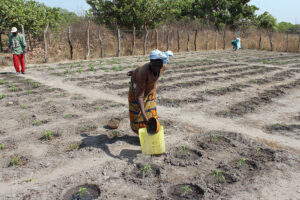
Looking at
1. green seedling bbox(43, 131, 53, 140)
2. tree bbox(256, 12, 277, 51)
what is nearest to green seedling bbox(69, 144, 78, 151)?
green seedling bbox(43, 131, 53, 140)

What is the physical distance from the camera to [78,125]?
16.3 feet

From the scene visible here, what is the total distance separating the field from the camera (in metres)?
3.04

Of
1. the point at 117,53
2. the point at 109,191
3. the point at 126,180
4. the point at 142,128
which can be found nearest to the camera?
the point at 109,191

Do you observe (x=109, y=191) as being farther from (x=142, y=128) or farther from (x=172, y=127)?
(x=172, y=127)

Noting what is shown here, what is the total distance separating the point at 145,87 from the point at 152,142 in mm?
732

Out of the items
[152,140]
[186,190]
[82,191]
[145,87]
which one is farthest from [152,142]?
[82,191]

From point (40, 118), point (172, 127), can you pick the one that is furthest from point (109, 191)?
point (40, 118)

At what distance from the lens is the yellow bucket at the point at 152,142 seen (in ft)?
11.5

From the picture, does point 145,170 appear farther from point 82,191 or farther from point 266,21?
point 266,21

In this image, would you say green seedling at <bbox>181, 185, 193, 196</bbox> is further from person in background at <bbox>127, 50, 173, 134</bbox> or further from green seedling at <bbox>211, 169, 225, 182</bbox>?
person in background at <bbox>127, 50, 173, 134</bbox>

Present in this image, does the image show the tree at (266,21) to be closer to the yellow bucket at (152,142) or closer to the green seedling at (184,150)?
the green seedling at (184,150)

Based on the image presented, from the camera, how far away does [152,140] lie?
3570 mm

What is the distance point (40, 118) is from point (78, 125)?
3.13ft

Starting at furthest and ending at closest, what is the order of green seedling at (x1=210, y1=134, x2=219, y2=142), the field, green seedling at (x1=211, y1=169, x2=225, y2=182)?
1. green seedling at (x1=210, y1=134, x2=219, y2=142)
2. green seedling at (x1=211, y1=169, x2=225, y2=182)
3. the field
